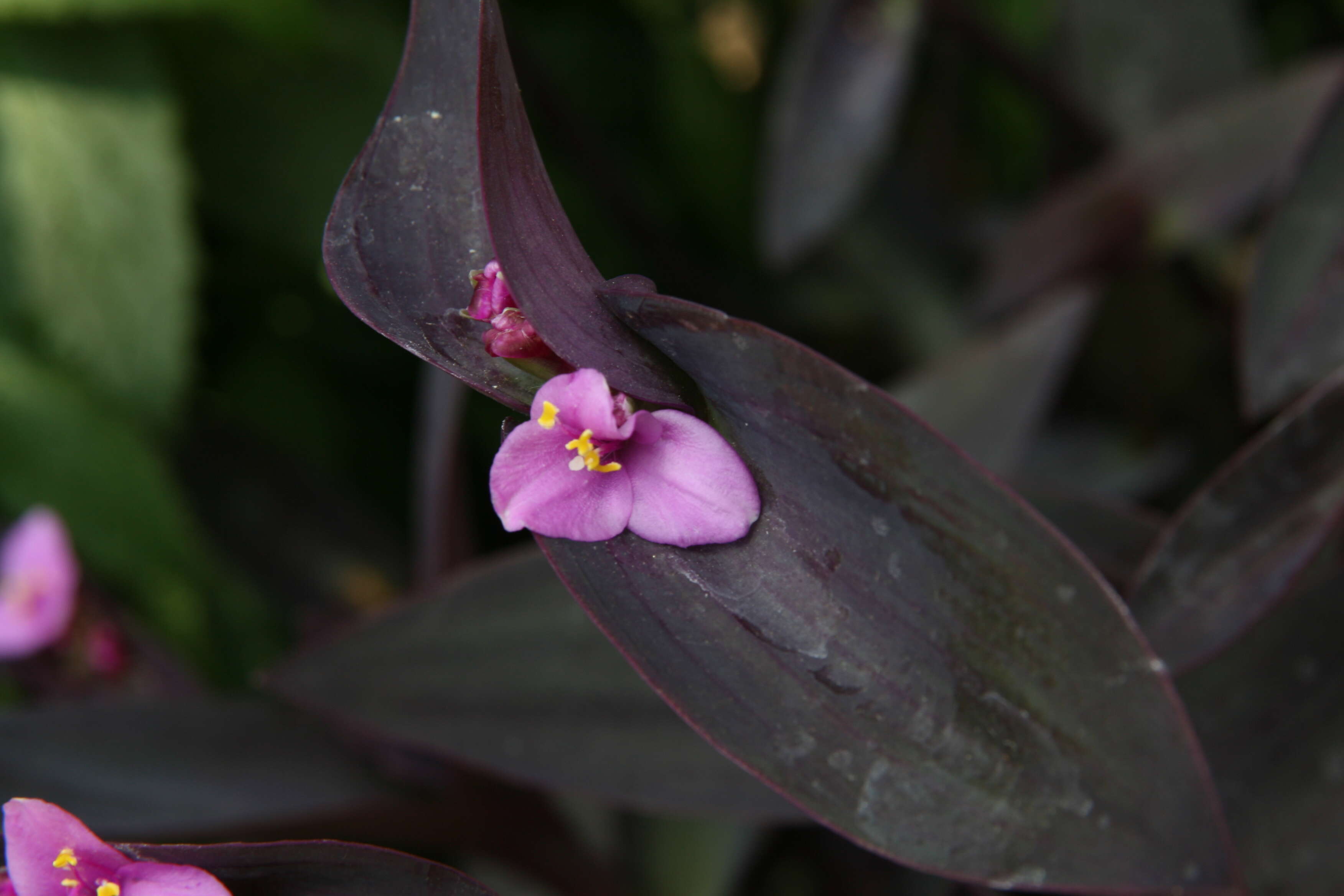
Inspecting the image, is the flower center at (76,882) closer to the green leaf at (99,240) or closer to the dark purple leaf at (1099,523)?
the dark purple leaf at (1099,523)

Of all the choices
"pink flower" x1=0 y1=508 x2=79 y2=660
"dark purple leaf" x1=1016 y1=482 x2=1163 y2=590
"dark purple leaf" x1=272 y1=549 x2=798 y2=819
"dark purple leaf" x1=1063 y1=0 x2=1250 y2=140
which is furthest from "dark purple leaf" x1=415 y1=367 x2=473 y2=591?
"dark purple leaf" x1=1063 y1=0 x2=1250 y2=140

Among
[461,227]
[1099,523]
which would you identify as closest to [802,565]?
[461,227]

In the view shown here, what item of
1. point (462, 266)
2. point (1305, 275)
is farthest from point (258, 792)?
point (1305, 275)

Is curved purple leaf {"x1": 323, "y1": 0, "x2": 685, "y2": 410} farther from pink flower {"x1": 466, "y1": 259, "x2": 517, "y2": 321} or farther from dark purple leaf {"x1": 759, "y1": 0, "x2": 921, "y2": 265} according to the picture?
dark purple leaf {"x1": 759, "y1": 0, "x2": 921, "y2": 265}

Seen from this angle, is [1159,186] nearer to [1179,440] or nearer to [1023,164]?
[1179,440]

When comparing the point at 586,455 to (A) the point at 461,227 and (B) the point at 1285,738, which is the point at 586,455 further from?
(B) the point at 1285,738

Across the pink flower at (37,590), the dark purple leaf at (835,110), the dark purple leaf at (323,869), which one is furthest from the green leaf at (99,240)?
the dark purple leaf at (323,869)
